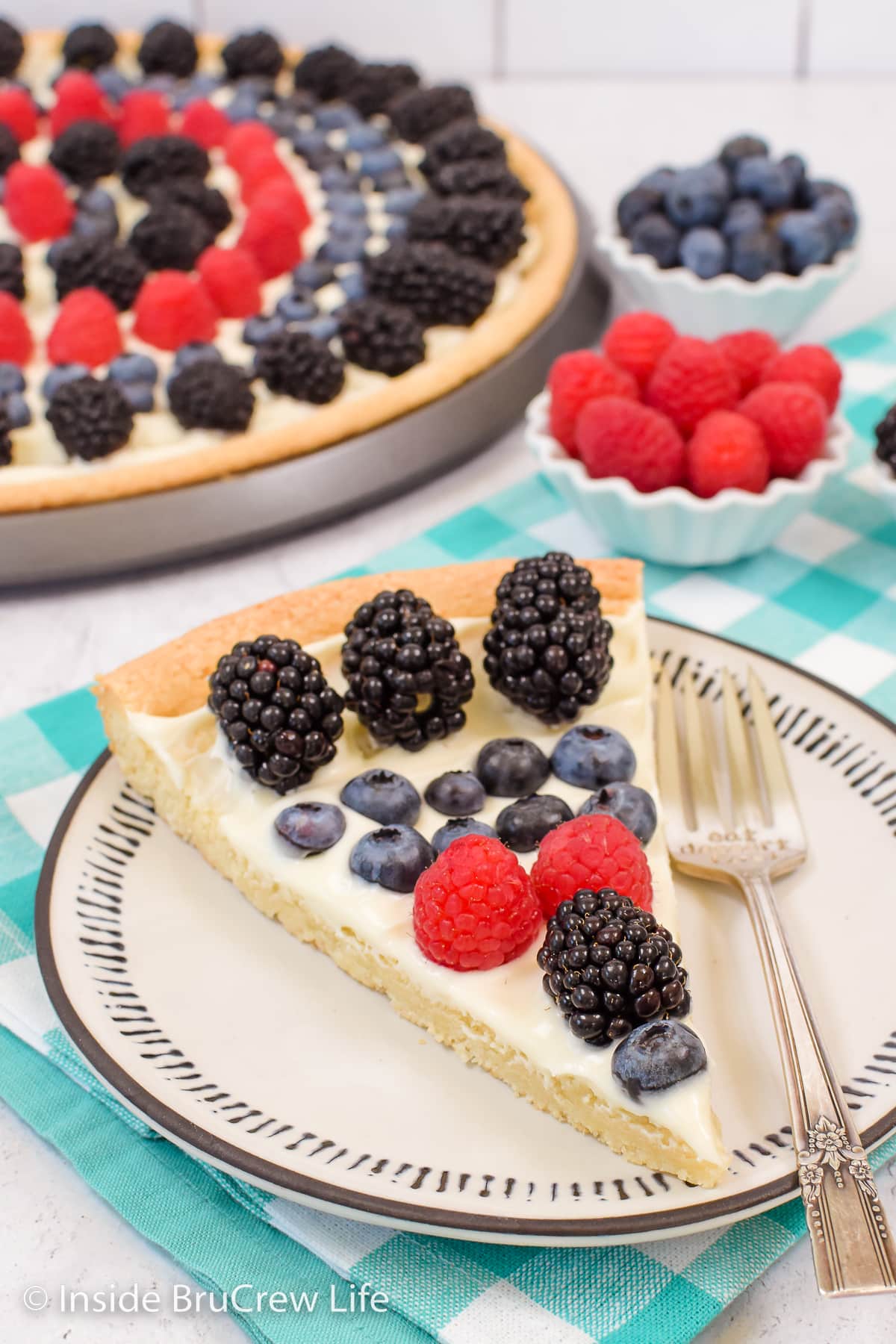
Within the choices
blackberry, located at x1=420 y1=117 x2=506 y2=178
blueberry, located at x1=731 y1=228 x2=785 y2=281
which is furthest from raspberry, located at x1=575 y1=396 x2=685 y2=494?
blackberry, located at x1=420 y1=117 x2=506 y2=178

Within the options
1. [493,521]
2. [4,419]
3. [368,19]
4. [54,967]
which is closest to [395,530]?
[493,521]

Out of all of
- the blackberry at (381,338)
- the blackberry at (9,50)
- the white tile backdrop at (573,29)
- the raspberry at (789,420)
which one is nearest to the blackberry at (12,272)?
the blackberry at (381,338)

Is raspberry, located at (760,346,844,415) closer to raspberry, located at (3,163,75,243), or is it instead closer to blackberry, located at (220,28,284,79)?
raspberry, located at (3,163,75,243)

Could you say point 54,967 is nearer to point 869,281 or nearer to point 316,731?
point 316,731

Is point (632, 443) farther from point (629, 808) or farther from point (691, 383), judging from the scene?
point (629, 808)

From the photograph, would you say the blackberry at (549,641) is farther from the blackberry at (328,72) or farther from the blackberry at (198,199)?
the blackberry at (328,72)

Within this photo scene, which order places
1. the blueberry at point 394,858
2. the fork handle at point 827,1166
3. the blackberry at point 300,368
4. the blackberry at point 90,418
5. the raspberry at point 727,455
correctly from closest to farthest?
the fork handle at point 827,1166, the blueberry at point 394,858, the raspberry at point 727,455, the blackberry at point 90,418, the blackberry at point 300,368
